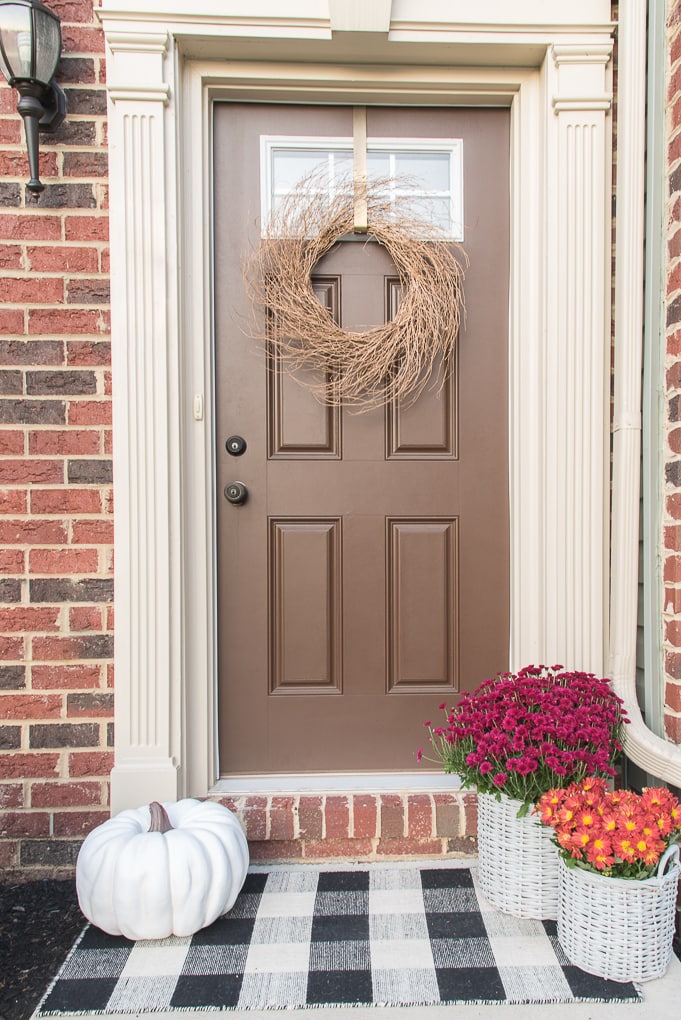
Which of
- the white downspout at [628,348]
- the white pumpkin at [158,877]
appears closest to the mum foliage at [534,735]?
the white downspout at [628,348]

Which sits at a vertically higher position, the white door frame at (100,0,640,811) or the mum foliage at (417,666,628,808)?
the white door frame at (100,0,640,811)

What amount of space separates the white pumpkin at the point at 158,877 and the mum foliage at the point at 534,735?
0.61 m

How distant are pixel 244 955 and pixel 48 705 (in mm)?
869

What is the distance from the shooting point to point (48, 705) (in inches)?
79.2

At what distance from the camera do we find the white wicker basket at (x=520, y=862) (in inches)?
66.8

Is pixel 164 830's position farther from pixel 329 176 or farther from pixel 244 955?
pixel 329 176

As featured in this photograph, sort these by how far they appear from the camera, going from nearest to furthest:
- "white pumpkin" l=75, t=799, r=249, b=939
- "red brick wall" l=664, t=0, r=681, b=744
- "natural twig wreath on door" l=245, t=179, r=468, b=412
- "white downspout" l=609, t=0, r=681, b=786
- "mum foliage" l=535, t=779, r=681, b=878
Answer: "mum foliage" l=535, t=779, r=681, b=878, "white pumpkin" l=75, t=799, r=249, b=939, "red brick wall" l=664, t=0, r=681, b=744, "white downspout" l=609, t=0, r=681, b=786, "natural twig wreath on door" l=245, t=179, r=468, b=412

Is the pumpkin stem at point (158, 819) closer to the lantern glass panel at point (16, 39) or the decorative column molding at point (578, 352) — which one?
the decorative column molding at point (578, 352)

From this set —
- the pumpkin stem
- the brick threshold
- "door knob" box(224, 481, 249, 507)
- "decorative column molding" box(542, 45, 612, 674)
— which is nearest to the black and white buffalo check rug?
the brick threshold

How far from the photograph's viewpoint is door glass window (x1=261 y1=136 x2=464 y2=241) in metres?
2.12

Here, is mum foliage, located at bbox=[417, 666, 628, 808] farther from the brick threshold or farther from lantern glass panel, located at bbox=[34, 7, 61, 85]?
lantern glass panel, located at bbox=[34, 7, 61, 85]

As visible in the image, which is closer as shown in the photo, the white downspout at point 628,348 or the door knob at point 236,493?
the white downspout at point 628,348

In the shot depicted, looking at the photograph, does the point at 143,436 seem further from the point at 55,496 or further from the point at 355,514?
the point at 355,514

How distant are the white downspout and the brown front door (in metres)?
0.33
